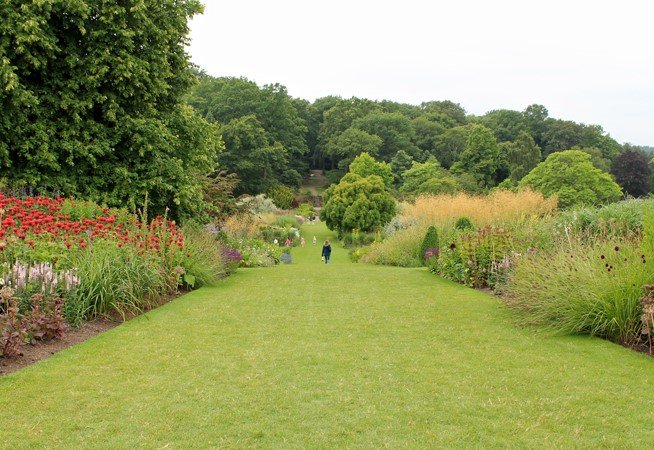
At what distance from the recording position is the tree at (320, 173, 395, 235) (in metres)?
31.8

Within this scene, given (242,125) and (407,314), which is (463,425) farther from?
(242,125)

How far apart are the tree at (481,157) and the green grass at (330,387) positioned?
54.6 metres

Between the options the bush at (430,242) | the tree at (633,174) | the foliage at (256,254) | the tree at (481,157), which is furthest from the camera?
the tree at (481,157)

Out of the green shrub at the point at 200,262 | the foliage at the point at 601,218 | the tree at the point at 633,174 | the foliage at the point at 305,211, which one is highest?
the tree at the point at 633,174

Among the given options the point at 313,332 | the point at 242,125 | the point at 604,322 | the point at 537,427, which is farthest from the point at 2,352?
the point at 242,125

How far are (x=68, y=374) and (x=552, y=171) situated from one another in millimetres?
39360

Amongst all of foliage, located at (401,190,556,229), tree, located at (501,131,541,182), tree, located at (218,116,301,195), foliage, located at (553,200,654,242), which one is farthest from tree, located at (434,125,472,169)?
foliage, located at (553,200,654,242)

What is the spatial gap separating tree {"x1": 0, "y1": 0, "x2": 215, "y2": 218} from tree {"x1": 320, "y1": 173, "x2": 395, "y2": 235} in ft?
58.4

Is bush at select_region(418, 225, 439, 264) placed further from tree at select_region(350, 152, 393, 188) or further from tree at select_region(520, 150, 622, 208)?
tree at select_region(350, 152, 393, 188)

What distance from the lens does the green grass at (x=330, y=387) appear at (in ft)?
13.2

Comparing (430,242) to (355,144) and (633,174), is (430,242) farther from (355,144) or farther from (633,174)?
(355,144)

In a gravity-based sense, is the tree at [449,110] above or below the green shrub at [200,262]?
above

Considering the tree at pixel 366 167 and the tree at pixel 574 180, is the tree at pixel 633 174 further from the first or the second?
the tree at pixel 366 167

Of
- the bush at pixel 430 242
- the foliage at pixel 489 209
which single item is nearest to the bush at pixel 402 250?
the foliage at pixel 489 209
